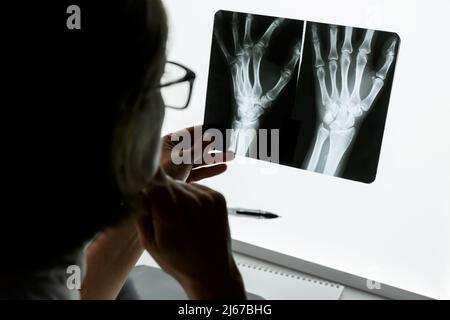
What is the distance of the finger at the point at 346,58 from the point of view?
1057mm

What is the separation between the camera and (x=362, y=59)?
1.05m

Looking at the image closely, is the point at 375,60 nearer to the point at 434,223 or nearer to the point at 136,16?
the point at 434,223

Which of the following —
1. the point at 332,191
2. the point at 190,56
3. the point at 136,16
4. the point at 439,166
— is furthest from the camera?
the point at 190,56

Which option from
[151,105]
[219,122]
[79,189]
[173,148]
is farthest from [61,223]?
[219,122]

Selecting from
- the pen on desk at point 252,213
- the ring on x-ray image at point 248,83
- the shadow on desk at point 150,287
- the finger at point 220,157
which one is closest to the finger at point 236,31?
the ring on x-ray image at point 248,83

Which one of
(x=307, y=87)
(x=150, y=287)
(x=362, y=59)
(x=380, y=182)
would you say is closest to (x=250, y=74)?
(x=307, y=87)

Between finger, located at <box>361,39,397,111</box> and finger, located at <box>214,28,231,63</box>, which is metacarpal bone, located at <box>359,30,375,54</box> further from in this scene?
finger, located at <box>214,28,231,63</box>

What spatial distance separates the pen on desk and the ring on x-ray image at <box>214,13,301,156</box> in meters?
0.13

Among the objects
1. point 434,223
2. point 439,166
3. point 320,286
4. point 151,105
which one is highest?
point 151,105

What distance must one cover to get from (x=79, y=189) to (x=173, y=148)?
1.42ft

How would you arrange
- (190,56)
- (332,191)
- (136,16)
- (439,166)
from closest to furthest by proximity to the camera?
1. (136,16)
2. (439,166)
3. (332,191)
4. (190,56)

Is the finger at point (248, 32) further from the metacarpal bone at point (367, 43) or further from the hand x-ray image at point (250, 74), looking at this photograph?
the metacarpal bone at point (367, 43)

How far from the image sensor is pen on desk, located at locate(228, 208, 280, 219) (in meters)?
1.22

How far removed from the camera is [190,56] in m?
1.25
